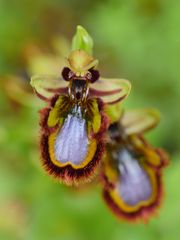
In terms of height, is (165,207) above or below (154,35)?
below

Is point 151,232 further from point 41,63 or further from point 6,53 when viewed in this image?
point 6,53

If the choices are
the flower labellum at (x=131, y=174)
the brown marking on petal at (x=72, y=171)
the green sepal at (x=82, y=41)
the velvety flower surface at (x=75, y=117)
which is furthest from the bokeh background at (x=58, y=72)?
the brown marking on petal at (x=72, y=171)

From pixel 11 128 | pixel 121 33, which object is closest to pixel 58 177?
pixel 11 128

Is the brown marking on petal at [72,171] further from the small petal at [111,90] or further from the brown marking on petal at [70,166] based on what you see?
the small petal at [111,90]

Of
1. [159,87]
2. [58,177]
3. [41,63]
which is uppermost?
[159,87]

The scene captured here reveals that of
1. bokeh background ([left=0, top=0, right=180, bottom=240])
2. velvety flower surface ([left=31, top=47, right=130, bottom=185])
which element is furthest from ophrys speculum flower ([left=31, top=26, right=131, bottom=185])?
bokeh background ([left=0, top=0, right=180, bottom=240])

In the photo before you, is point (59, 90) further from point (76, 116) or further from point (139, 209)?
point (139, 209)
